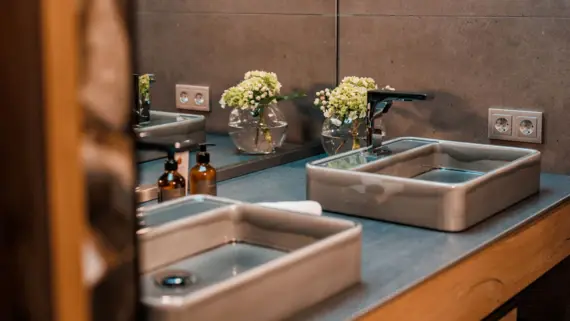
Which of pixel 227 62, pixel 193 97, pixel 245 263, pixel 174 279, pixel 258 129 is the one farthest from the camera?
pixel 258 129

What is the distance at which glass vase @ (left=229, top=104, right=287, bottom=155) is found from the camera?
2029mm

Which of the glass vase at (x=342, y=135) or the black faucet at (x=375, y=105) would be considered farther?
the glass vase at (x=342, y=135)

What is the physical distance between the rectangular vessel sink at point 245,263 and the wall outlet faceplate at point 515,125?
95cm

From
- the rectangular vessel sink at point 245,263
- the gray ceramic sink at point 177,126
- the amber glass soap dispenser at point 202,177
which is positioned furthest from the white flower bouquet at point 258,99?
the rectangular vessel sink at point 245,263

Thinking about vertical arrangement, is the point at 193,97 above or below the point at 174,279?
above

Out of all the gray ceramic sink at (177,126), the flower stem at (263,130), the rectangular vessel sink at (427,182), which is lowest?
the rectangular vessel sink at (427,182)

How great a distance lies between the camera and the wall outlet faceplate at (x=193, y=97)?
177cm

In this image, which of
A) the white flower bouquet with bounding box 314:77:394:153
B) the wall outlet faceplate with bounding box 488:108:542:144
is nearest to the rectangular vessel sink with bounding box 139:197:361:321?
the white flower bouquet with bounding box 314:77:394:153

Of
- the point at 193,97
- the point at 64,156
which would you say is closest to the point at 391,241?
the point at 193,97

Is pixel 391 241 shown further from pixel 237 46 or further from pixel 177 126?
pixel 237 46

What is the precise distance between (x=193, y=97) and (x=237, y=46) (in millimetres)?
264

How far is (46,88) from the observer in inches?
13.3

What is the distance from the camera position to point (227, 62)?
6.50 feet

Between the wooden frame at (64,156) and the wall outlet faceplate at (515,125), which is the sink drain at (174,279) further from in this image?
the wall outlet faceplate at (515,125)
